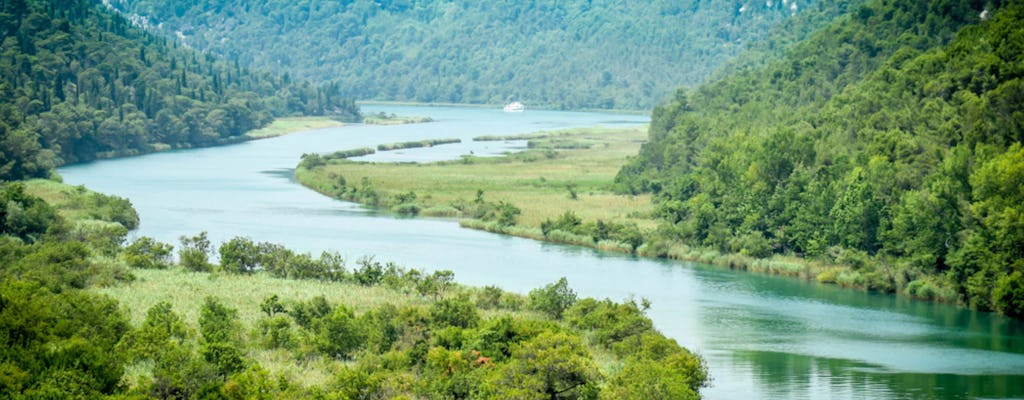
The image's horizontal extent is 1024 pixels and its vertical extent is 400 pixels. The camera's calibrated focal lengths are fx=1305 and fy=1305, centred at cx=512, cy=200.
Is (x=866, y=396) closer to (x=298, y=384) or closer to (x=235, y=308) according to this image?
(x=298, y=384)

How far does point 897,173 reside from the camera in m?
73.9

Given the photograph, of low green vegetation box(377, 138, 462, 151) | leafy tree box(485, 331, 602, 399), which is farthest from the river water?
low green vegetation box(377, 138, 462, 151)

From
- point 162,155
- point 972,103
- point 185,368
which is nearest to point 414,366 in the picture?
point 185,368

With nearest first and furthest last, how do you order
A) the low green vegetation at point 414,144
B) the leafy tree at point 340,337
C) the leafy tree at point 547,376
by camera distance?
the leafy tree at point 547,376 < the leafy tree at point 340,337 < the low green vegetation at point 414,144

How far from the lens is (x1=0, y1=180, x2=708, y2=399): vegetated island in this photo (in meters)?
38.4

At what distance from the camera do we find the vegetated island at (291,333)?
126 feet

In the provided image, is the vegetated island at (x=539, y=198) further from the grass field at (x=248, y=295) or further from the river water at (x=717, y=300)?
the grass field at (x=248, y=295)

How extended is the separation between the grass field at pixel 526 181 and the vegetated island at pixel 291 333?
28027 millimetres

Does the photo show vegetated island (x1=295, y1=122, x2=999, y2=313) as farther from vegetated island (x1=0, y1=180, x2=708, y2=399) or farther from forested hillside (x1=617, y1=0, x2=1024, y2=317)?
vegetated island (x1=0, y1=180, x2=708, y2=399)

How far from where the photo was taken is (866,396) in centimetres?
4622

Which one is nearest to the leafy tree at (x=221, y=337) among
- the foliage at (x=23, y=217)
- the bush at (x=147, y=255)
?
the bush at (x=147, y=255)

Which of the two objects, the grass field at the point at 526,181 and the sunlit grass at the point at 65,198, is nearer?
the sunlit grass at the point at 65,198

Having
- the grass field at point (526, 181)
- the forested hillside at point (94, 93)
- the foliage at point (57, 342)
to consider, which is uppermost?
the forested hillside at point (94, 93)

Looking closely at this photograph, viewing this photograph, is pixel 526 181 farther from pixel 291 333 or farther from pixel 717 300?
pixel 291 333
